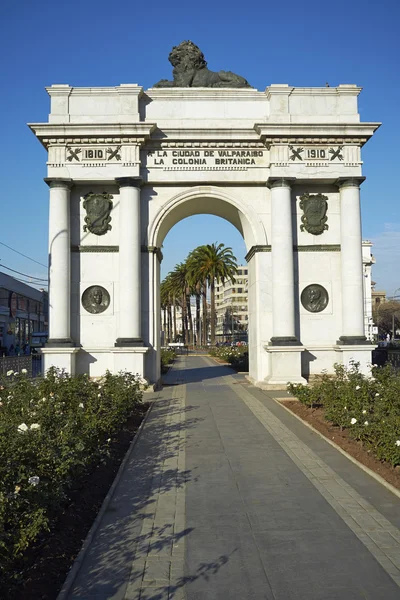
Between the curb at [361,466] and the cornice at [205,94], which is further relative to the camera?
the cornice at [205,94]

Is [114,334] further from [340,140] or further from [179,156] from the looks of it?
[340,140]

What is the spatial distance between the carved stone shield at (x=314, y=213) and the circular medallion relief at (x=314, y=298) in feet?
6.35

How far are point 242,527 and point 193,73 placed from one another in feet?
58.9

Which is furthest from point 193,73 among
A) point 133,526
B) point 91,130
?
point 133,526

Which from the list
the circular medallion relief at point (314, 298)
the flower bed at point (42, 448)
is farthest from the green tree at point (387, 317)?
the flower bed at point (42, 448)

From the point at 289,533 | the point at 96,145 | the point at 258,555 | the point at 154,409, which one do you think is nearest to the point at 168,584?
the point at 258,555

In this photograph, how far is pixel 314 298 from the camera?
19250mm

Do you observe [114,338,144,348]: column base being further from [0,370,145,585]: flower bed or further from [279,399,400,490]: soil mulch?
[0,370,145,585]: flower bed

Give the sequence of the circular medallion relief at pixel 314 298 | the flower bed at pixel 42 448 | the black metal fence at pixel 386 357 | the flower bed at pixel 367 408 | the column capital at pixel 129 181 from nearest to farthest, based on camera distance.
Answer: the flower bed at pixel 42 448, the flower bed at pixel 367 408, the column capital at pixel 129 181, the circular medallion relief at pixel 314 298, the black metal fence at pixel 386 357

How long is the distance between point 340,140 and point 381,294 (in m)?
125

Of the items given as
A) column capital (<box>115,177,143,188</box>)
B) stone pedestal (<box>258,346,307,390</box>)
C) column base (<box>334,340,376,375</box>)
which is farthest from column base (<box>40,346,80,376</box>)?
column base (<box>334,340,376,375</box>)

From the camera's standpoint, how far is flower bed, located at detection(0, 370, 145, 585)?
4.80 meters

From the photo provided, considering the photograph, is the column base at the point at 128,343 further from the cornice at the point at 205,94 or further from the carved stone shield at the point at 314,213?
the cornice at the point at 205,94

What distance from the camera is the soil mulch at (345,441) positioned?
7.83 meters
